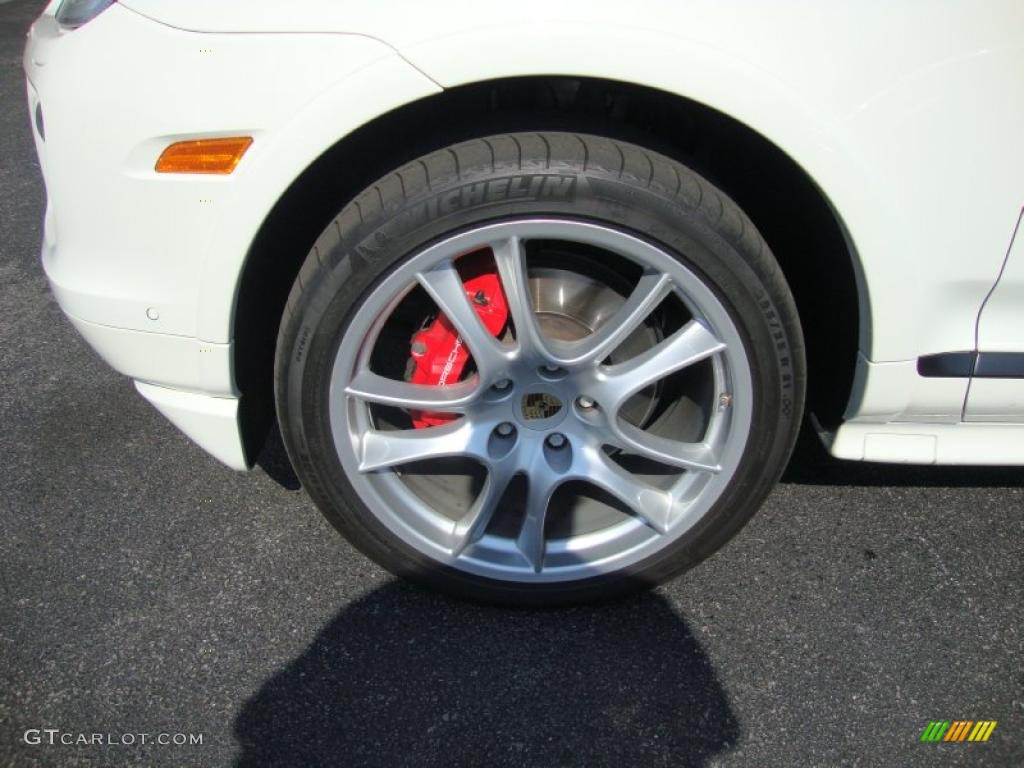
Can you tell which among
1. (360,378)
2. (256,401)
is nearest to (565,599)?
(360,378)

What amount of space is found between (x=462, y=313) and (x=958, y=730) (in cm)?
127

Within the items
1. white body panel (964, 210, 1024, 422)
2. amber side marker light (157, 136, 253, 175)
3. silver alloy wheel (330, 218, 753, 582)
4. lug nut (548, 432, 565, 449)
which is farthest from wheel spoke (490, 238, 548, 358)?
white body panel (964, 210, 1024, 422)

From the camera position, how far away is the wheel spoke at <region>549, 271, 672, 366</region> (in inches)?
68.1

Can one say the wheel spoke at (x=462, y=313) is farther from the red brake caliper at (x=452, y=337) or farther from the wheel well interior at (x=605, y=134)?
Answer: the wheel well interior at (x=605, y=134)

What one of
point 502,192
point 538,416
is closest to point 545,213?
point 502,192

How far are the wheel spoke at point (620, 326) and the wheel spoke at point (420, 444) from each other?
271 millimetres

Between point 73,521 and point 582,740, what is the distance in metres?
1.35

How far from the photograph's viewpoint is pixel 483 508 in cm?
195

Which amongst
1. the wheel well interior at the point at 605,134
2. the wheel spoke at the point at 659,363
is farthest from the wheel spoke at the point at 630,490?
the wheel well interior at the point at 605,134

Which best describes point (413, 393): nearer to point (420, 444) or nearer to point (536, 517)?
point (420, 444)

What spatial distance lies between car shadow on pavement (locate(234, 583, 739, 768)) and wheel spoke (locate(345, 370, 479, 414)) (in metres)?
0.49

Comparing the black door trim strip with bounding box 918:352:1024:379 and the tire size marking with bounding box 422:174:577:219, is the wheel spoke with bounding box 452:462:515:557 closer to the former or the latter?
the tire size marking with bounding box 422:174:577:219

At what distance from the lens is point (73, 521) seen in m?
2.25

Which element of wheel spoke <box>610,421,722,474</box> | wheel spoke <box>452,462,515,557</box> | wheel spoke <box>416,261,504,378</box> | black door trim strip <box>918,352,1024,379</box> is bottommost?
wheel spoke <box>452,462,515,557</box>
